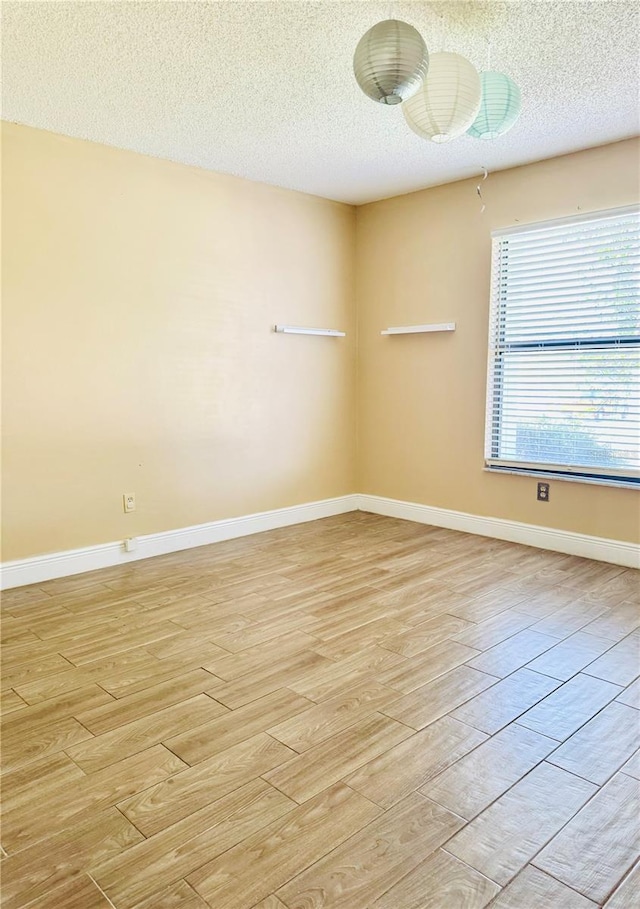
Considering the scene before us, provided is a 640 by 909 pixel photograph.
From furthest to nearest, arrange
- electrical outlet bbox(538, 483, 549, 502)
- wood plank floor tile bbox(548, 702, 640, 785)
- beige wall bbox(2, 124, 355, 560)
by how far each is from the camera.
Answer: electrical outlet bbox(538, 483, 549, 502) < beige wall bbox(2, 124, 355, 560) < wood plank floor tile bbox(548, 702, 640, 785)

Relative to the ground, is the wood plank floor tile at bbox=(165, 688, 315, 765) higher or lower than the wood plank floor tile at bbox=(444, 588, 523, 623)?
lower

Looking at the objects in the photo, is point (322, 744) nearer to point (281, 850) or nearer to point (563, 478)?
point (281, 850)

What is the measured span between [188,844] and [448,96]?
2311mm

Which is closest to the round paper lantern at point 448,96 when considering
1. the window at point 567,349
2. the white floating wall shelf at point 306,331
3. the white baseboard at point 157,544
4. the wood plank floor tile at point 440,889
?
the window at point 567,349

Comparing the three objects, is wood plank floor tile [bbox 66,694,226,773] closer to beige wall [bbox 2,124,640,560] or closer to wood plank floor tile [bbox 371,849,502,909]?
wood plank floor tile [bbox 371,849,502,909]

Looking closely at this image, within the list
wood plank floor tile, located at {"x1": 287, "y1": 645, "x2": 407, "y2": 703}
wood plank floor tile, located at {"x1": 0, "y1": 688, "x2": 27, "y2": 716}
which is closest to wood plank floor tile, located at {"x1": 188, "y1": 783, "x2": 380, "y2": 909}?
wood plank floor tile, located at {"x1": 287, "y1": 645, "x2": 407, "y2": 703}

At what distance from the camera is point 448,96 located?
6.45 ft

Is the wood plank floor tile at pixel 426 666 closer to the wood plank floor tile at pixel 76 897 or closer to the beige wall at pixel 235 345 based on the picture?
the wood plank floor tile at pixel 76 897

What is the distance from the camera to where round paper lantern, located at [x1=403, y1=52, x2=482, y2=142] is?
6.40 feet

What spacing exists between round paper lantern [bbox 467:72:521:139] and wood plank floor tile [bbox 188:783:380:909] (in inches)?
90.7

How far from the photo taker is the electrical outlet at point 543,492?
12.6ft

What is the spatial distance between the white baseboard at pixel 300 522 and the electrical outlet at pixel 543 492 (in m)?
0.19

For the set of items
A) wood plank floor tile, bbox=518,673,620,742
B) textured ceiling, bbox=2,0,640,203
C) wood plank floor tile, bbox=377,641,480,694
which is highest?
textured ceiling, bbox=2,0,640,203

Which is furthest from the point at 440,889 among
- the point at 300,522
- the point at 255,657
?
the point at 300,522
